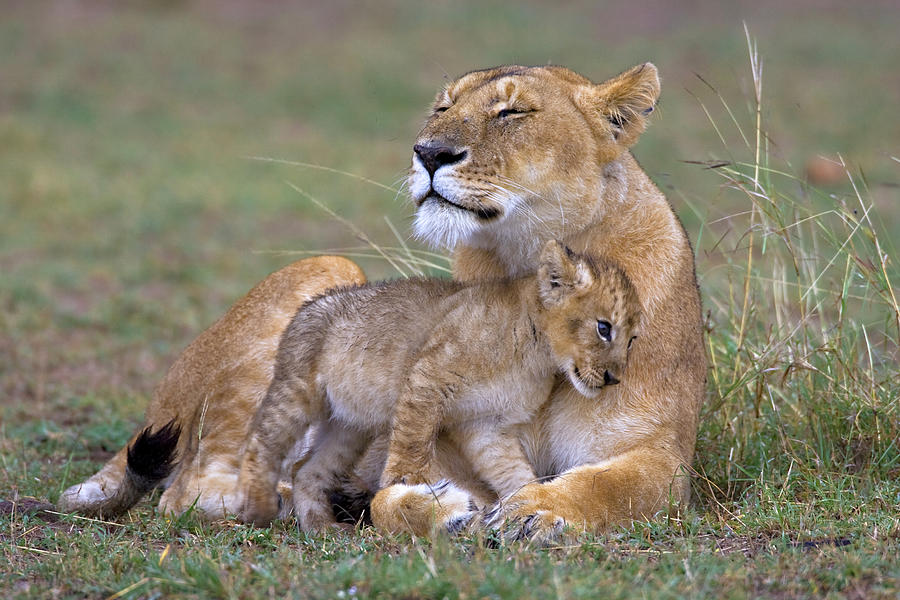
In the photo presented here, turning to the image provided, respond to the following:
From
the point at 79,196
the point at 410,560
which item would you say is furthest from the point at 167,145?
the point at 410,560

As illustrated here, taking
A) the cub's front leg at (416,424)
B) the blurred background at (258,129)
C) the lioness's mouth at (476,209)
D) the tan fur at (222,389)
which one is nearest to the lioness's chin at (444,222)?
the lioness's mouth at (476,209)

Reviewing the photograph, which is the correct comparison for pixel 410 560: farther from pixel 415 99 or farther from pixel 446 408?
pixel 415 99

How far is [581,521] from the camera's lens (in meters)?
3.81

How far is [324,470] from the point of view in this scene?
4496 millimetres

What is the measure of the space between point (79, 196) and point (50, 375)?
500 centimetres

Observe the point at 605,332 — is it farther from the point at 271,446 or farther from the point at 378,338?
the point at 271,446

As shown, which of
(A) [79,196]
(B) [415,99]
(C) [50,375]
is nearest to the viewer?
(C) [50,375]

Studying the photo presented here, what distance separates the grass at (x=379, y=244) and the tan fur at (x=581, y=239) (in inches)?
7.4

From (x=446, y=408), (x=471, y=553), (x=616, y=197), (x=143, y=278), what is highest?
(x=616, y=197)

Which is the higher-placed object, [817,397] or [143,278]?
[817,397]

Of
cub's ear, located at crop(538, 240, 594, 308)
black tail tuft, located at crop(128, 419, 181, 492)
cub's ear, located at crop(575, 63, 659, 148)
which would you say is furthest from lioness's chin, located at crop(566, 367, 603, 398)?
black tail tuft, located at crop(128, 419, 181, 492)

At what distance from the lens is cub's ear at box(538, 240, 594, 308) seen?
13.0 feet

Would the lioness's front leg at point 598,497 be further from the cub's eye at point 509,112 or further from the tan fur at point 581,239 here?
the cub's eye at point 509,112

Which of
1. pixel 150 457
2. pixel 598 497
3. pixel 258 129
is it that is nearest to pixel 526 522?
pixel 598 497
